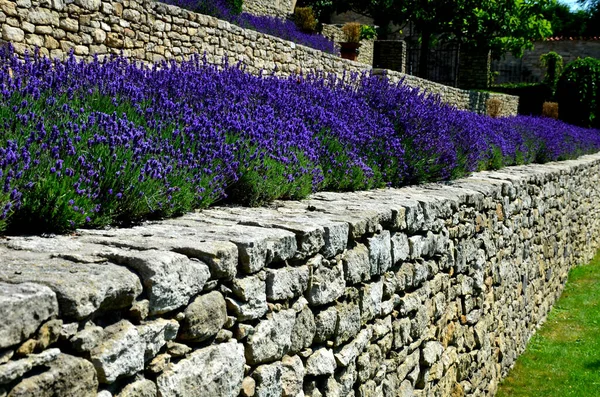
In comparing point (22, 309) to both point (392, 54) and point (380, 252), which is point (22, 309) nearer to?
point (380, 252)

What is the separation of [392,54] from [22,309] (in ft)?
66.6

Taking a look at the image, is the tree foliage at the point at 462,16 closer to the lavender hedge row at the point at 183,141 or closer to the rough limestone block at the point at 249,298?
the lavender hedge row at the point at 183,141

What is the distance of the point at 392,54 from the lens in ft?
69.1

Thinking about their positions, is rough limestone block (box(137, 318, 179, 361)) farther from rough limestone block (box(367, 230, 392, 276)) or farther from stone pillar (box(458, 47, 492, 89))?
stone pillar (box(458, 47, 492, 89))

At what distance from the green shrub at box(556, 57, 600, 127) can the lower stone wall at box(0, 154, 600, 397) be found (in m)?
19.2

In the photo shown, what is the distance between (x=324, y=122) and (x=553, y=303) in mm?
5510

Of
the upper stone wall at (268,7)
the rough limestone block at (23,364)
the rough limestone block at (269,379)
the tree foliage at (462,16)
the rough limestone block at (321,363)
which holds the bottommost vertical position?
the rough limestone block at (321,363)

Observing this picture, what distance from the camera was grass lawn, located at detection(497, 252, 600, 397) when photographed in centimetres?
627

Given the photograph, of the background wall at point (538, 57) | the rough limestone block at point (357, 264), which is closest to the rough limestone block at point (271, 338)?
the rough limestone block at point (357, 264)

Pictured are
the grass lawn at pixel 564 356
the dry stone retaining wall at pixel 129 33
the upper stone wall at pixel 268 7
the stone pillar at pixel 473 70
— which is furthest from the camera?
the stone pillar at pixel 473 70

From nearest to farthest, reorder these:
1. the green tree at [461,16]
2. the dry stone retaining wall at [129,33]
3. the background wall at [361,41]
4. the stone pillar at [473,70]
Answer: the dry stone retaining wall at [129,33], the background wall at [361,41], the green tree at [461,16], the stone pillar at [473,70]

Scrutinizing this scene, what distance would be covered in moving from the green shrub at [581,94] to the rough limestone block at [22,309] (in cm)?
2383

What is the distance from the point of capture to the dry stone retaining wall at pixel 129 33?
758 cm

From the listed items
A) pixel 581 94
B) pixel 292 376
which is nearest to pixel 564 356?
pixel 292 376
